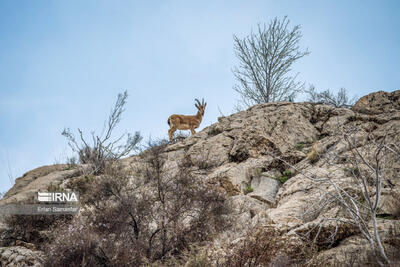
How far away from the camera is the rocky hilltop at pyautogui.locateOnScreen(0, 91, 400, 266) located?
459cm

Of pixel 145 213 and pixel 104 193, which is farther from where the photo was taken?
pixel 104 193

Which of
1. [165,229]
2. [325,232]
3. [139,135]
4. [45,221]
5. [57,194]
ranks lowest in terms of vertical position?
[325,232]

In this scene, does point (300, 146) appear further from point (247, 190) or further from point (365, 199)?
point (365, 199)

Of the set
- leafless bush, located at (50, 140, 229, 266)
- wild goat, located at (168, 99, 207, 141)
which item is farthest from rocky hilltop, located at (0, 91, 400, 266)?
wild goat, located at (168, 99, 207, 141)

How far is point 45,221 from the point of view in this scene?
789 centimetres

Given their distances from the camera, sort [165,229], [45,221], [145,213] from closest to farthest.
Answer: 1. [165,229]
2. [145,213]
3. [45,221]

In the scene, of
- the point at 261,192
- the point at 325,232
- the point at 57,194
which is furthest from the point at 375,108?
the point at 57,194

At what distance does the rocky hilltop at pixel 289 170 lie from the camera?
15.1ft

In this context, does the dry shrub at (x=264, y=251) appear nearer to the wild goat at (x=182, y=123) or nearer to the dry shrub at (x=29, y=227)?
the dry shrub at (x=29, y=227)

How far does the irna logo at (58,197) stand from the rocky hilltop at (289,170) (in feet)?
1.36

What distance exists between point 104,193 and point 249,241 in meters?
4.31

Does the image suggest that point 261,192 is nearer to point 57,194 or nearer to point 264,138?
point 264,138

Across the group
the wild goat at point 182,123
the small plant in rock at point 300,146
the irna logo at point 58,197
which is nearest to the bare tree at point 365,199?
the small plant in rock at point 300,146

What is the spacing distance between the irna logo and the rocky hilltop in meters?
0.42
